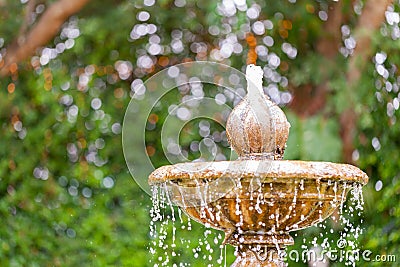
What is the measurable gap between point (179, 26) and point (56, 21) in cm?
73

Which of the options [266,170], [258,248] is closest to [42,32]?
[258,248]

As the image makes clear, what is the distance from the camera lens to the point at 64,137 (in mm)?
4160

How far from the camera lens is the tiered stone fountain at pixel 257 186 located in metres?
2.18

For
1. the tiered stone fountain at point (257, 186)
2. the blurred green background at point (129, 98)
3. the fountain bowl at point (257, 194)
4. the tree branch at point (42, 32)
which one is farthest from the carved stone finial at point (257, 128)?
the tree branch at point (42, 32)

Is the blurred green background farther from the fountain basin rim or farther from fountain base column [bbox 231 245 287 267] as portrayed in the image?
the fountain basin rim

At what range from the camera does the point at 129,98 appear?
4223mm

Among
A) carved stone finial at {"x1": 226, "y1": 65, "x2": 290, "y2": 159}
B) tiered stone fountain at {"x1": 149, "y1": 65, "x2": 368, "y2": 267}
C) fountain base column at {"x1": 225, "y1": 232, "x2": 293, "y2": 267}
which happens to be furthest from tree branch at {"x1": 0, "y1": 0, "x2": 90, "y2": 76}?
fountain base column at {"x1": 225, "y1": 232, "x2": 293, "y2": 267}

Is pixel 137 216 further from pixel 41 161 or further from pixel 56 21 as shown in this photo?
pixel 56 21

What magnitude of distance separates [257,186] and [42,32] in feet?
7.57

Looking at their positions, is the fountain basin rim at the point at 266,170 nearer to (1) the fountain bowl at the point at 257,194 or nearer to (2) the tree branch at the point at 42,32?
(1) the fountain bowl at the point at 257,194

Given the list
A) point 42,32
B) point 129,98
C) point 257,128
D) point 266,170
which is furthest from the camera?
point 129,98

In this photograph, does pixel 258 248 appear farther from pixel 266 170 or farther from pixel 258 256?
pixel 266 170

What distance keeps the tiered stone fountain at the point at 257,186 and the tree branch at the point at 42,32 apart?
182 cm

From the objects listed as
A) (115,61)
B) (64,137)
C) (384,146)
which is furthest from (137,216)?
(384,146)
